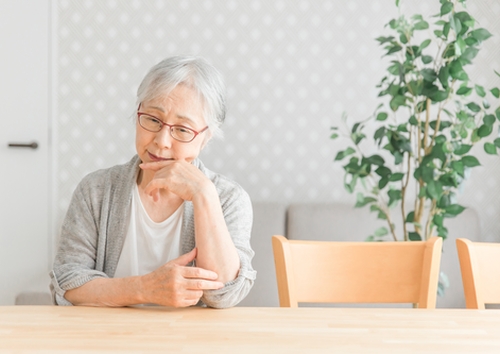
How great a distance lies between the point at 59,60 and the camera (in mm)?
2949

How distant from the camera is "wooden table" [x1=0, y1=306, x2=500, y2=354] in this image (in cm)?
98

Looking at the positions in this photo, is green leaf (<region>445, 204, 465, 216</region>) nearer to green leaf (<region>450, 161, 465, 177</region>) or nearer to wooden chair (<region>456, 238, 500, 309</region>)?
green leaf (<region>450, 161, 465, 177</region>)

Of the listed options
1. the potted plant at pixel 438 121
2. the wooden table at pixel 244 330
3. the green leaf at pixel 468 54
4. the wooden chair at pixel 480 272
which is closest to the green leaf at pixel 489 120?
the potted plant at pixel 438 121

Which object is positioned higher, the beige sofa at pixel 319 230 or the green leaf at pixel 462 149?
the green leaf at pixel 462 149

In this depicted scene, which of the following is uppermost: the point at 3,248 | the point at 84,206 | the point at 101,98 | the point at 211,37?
the point at 211,37

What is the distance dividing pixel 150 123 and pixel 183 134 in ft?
0.27

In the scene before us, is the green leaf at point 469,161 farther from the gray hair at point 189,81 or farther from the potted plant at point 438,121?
the gray hair at point 189,81

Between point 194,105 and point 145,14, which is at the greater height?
point 145,14

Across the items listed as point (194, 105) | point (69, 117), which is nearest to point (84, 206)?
point (194, 105)

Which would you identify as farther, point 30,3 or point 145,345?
point 30,3

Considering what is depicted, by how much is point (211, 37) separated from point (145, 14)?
0.35m

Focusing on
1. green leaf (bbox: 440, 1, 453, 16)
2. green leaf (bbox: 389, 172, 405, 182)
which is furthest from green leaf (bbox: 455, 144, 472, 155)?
green leaf (bbox: 440, 1, 453, 16)

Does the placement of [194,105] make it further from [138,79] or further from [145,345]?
[138,79]

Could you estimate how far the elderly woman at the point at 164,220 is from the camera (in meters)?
1.26
